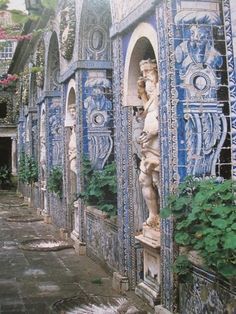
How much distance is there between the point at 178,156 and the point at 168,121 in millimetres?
377

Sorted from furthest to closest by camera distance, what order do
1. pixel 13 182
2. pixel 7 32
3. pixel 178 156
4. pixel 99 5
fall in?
pixel 13 182 → pixel 99 5 → pixel 7 32 → pixel 178 156

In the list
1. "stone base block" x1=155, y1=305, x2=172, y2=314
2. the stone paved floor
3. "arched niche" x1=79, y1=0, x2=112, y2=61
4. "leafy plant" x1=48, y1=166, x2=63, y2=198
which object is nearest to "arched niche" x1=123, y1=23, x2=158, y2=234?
the stone paved floor

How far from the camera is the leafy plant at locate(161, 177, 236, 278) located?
3.83 meters

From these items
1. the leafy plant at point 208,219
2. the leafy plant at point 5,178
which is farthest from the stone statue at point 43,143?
the leafy plant at point 5,178

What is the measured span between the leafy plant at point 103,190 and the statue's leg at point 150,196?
5.79 ft

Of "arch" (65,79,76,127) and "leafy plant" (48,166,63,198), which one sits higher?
"arch" (65,79,76,127)

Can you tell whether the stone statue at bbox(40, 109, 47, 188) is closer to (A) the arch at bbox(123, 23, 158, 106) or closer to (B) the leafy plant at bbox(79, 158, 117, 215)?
(B) the leafy plant at bbox(79, 158, 117, 215)

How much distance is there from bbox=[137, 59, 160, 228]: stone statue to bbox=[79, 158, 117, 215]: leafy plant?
5.93 ft

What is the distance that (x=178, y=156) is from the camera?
5.05 m

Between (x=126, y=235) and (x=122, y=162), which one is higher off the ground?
(x=122, y=162)

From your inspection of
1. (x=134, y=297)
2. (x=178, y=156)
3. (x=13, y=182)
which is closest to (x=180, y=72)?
(x=178, y=156)

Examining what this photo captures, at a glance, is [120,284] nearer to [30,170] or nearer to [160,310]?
[160,310]

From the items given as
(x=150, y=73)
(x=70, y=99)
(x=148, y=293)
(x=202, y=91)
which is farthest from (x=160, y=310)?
(x=70, y=99)

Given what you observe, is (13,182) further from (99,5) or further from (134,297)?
(134,297)
